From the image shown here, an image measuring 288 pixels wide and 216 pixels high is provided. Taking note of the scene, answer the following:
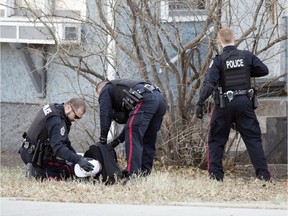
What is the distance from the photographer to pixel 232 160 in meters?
13.3

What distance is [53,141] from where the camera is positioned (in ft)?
35.7

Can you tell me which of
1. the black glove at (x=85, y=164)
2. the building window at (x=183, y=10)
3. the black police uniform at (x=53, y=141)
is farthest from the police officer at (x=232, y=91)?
the black police uniform at (x=53, y=141)

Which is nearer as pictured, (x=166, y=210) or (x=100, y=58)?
(x=166, y=210)

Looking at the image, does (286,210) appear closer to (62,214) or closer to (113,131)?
(62,214)

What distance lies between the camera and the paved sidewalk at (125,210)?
8398mm

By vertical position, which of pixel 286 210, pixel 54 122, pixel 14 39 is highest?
pixel 14 39

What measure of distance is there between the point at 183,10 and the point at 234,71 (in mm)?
A: 1698

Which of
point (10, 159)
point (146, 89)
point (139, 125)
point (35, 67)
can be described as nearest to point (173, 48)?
point (146, 89)

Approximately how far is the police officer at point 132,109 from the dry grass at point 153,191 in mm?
350

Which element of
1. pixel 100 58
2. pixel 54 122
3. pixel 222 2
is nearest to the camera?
pixel 54 122

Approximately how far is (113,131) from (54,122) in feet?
8.51

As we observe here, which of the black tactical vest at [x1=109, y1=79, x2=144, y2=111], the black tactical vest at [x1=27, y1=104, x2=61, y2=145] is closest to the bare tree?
the black tactical vest at [x1=27, y1=104, x2=61, y2=145]

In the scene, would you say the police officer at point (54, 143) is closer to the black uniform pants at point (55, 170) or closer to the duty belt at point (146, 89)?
the black uniform pants at point (55, 170)

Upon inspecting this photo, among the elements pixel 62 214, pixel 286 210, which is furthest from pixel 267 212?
pixel 62 214
